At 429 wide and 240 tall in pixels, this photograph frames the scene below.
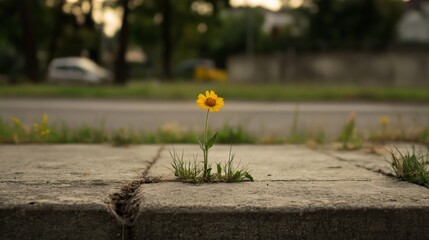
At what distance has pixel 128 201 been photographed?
6.57ft

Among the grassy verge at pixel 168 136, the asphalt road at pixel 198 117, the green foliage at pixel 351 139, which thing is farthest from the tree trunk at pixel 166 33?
the green foliage at pixel 351 139

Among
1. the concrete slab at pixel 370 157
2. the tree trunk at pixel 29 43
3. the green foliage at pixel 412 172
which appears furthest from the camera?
the tree trunk at pixel 29 43

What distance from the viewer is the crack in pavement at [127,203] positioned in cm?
182

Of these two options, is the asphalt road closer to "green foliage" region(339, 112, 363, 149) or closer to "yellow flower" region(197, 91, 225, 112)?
"green foliage" region(339, 112, 363, 149)

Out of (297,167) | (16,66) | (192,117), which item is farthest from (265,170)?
(16,66)

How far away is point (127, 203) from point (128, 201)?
0.06 ft

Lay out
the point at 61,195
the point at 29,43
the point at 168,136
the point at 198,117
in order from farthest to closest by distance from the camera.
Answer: the point at 29,43
the point at 198,117
the point at 168,136
the point at 61,195

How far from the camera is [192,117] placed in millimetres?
9156

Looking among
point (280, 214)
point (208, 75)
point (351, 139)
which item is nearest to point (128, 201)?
point (280, 214)

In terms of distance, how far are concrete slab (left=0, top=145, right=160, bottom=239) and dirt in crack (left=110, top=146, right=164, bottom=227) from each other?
0.10ft

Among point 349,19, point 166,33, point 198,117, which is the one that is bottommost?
point 198,117

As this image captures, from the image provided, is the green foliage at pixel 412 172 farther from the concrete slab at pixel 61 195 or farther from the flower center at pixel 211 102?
the concrete slab at pixel 61 195

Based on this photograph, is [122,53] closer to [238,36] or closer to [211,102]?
[211,102]

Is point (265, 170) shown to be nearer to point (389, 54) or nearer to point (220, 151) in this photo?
point (220, 151)
